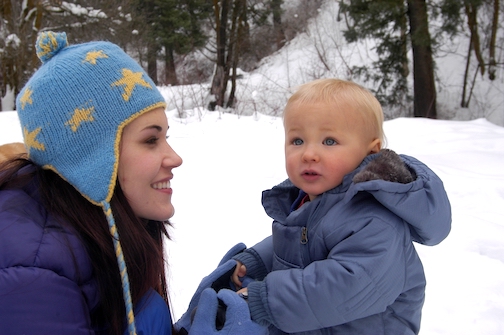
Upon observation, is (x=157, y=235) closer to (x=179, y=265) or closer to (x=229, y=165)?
(x=179, y=265)

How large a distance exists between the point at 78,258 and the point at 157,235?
0.50 meters

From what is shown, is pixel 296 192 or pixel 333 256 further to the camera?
pixel 296 192

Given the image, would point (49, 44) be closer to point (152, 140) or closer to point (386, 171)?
point (152, 140)

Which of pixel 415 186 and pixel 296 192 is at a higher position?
pixel 415 186

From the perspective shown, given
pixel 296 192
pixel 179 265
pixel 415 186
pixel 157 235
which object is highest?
pixel 415 186

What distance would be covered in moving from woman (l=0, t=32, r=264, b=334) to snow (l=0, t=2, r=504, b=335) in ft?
3.21

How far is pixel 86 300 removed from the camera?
1323mm

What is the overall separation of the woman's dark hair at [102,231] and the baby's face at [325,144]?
24.8 inches

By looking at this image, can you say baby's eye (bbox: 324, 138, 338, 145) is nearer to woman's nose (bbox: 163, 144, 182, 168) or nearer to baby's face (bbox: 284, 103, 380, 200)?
baby's face (bbox: 284, 103, 380, 200)

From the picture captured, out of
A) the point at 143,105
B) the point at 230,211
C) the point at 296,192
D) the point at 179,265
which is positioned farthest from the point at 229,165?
the point at 143,105

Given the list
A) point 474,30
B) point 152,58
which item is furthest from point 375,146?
point 152,58

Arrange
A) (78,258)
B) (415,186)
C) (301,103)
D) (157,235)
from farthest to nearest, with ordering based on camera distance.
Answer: (157,235) < (301,103) < (415,186) < (78,258)

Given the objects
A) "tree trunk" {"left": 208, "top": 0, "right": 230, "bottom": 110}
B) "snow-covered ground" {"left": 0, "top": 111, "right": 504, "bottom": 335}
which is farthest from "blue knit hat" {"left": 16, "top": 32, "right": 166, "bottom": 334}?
"tree trunk" {"left": 208, "top": 0, "right": 230, "bottom": 110}

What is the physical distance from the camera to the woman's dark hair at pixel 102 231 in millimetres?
1359
